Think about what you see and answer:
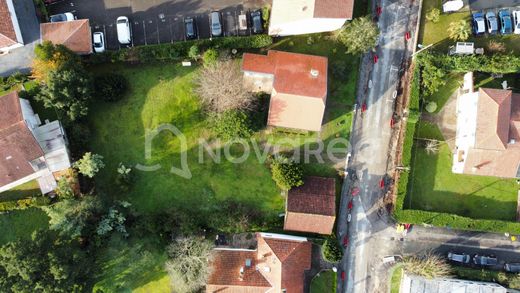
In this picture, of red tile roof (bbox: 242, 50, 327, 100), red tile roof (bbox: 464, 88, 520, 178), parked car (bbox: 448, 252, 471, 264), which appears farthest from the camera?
parked car (bbox: 448, 252, 471, 264)

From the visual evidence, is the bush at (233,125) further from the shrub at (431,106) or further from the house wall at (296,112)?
the shrub at (431,106)

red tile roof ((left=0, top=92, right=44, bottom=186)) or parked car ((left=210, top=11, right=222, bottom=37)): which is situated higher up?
parked car ((left=210, top=11, right=222, bottom=37))

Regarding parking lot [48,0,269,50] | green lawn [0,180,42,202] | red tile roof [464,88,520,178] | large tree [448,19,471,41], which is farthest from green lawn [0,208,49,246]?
large tree [448,19,471,41]

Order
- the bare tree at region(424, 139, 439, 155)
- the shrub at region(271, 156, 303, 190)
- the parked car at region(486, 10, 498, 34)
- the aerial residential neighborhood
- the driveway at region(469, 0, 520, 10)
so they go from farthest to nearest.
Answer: the driveway at region(469, 0, 520, 10) < the bare tree at region(424, 139, 439, 155) < the parked car at region(486, 10, 498, 34) < the shrub at region(271, 156, 303, 190) < the aerial residential neighborhood

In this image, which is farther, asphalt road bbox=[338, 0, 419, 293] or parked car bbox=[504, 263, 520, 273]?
asphalt road bbox=[338, 0, 419, 293]

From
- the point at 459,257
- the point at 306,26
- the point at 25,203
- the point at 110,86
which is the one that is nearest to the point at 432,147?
the point at 459,257

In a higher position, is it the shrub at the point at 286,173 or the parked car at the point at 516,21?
the parked car at the point at 516,21

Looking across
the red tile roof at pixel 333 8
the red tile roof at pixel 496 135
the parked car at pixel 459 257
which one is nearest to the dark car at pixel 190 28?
the red tile roof at pixel 333 8

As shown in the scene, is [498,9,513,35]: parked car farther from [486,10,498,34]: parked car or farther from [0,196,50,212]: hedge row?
[0,196,50,212]: hedge row

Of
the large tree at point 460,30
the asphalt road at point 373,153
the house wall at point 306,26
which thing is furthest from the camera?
the asphalt road at point 373,153
